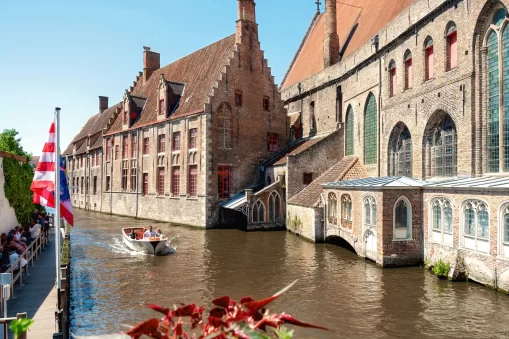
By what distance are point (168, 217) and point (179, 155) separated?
4936mm

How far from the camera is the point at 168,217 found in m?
31.2

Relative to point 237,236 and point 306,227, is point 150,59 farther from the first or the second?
point 306,227

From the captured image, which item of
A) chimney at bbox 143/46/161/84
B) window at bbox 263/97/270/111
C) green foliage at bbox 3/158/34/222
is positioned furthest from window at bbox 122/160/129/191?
green foliage at bbox 3/158/34/222

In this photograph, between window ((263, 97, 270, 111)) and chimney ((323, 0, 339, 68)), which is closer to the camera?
chimney ((323, 0, 339, 68))

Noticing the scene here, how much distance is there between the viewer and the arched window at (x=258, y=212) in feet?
86.8

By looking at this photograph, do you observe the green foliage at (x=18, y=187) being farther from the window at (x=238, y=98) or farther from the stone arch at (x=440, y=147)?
the stone arch at (x=440, y=147)

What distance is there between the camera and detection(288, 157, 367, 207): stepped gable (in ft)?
75.8

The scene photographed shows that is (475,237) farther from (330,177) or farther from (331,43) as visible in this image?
(331,43)

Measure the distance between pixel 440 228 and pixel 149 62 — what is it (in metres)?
35.6

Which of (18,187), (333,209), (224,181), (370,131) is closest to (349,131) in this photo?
(370,131)

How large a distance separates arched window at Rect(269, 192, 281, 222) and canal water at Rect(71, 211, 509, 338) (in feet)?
21.2

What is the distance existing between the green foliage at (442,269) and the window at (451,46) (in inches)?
307

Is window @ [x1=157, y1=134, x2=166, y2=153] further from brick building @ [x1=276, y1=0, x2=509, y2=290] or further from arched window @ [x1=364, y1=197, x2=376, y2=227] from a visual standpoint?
arched window @ [x1=364, y1=197, x2=376, y2=227]

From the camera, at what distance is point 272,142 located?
104 feet
